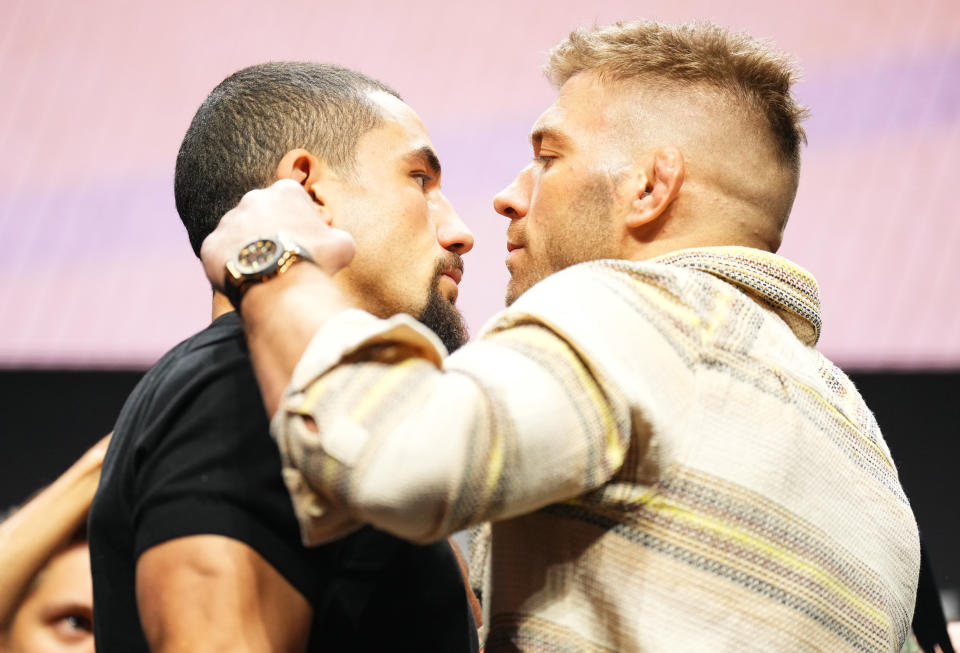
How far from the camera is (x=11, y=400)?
2.82m

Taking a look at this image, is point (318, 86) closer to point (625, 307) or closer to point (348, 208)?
point (348, 208)

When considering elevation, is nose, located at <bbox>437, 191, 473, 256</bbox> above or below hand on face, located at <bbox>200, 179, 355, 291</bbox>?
below

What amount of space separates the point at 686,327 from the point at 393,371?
337 mm

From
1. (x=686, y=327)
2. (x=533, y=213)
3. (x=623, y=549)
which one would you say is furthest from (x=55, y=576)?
(x=686, y=327)

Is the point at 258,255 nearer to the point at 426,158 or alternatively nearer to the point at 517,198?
the point at 426,158

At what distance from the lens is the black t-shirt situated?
3.28 feet

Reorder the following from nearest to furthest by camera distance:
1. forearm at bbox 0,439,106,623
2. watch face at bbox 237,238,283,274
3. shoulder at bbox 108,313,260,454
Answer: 1. watch face at bbox 237,238,283,274
2. shoulder at bbox 108,313,260,454
3. forearm at bbox 0,439,106,623

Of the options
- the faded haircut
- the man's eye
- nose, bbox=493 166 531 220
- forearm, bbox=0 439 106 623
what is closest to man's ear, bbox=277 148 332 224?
nose, bbox=493 166 531 220

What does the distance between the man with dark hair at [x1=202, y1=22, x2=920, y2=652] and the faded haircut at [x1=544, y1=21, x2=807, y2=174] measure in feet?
0.25

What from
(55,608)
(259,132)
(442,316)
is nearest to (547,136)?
(442,316)

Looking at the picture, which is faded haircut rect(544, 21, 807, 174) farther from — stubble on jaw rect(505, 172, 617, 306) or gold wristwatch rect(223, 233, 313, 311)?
gold wristwatch rect(223, 233, 313, 311)

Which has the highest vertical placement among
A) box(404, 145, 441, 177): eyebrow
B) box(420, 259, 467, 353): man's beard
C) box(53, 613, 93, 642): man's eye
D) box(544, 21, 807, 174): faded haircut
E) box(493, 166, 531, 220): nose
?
box(544, 21, 807, 174): faded haircut

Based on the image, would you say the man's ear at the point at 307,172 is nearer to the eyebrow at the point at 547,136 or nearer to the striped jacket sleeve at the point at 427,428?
the eyebrow at the point at 547,136

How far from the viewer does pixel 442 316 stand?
1.50 m
